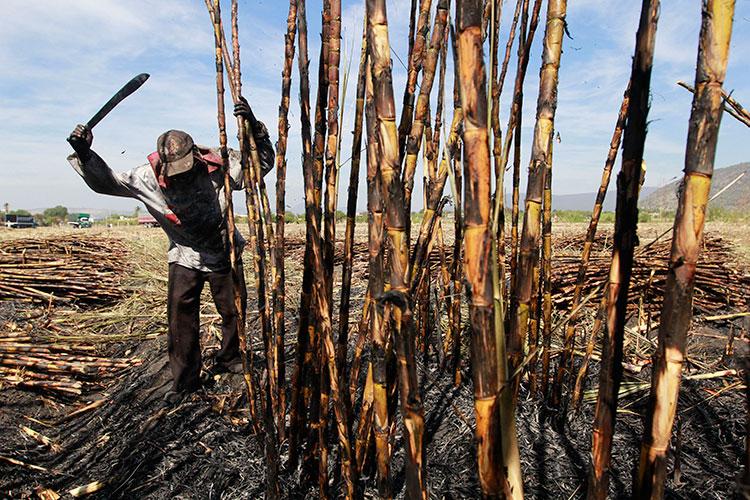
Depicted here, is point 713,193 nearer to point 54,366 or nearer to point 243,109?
point 243,109

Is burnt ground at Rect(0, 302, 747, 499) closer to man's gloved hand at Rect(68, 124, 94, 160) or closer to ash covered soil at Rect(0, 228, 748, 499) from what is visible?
ash covered soil at Rect(0, 228, 748, 499)

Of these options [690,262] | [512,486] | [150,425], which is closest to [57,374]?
[150,425]

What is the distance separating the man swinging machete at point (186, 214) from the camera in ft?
8.41

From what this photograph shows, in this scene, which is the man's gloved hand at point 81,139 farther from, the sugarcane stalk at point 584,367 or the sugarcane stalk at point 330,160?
the sugarcane stalk at point 584,367

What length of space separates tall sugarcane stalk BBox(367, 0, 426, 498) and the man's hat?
2.01m

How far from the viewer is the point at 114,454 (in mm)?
2299

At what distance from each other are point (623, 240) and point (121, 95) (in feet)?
6.64

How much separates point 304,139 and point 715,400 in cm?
241

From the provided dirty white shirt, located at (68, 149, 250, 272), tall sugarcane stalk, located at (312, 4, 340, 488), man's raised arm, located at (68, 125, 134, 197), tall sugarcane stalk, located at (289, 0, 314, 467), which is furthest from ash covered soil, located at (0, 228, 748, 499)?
man's raised arm, located at (68, 125, 134, 197)

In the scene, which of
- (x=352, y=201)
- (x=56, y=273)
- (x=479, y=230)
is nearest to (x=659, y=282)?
(x=352, y=201)

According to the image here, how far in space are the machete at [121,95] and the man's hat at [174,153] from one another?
0.40 metres

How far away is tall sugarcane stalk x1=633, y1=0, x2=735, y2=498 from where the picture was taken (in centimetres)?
59

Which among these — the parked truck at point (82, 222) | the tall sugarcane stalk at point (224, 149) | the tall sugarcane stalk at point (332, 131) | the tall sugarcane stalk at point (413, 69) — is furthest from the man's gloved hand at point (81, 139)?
the parked truck at point (82, 222)

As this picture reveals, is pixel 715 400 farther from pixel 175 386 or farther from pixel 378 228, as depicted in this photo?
pixel 175 386
